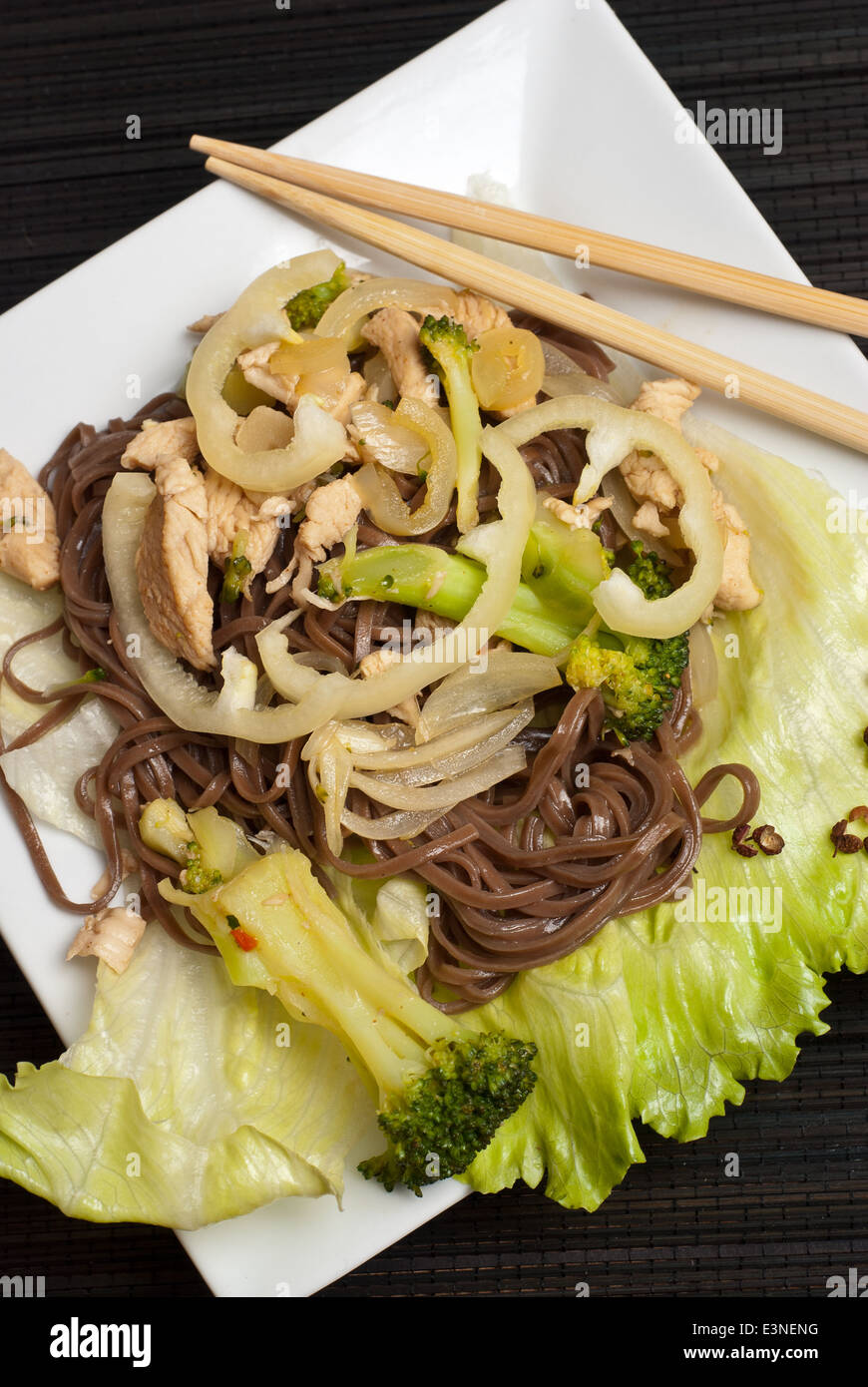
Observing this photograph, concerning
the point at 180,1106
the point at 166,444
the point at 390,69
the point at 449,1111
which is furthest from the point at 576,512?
the point at 390,69

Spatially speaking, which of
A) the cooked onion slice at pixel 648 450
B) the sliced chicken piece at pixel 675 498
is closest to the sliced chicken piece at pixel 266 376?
the cooked onion slice at pixel 648 450

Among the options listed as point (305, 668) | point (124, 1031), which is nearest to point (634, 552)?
point (305, 668)

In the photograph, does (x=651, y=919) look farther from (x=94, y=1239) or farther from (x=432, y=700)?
(x=94, y=1239)

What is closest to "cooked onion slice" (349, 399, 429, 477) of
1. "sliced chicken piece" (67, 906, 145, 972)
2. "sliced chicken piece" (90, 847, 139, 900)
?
"sliced chicken piece" (90, 847, 139, 900)

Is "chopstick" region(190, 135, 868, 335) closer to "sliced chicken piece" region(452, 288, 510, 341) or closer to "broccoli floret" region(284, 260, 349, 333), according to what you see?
"sliced chicken piece" region(452, 288, 510, 341)

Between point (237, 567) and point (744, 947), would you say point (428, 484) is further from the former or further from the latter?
Answer: point (744, 947)

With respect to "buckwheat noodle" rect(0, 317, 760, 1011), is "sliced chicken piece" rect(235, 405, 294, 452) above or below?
above
